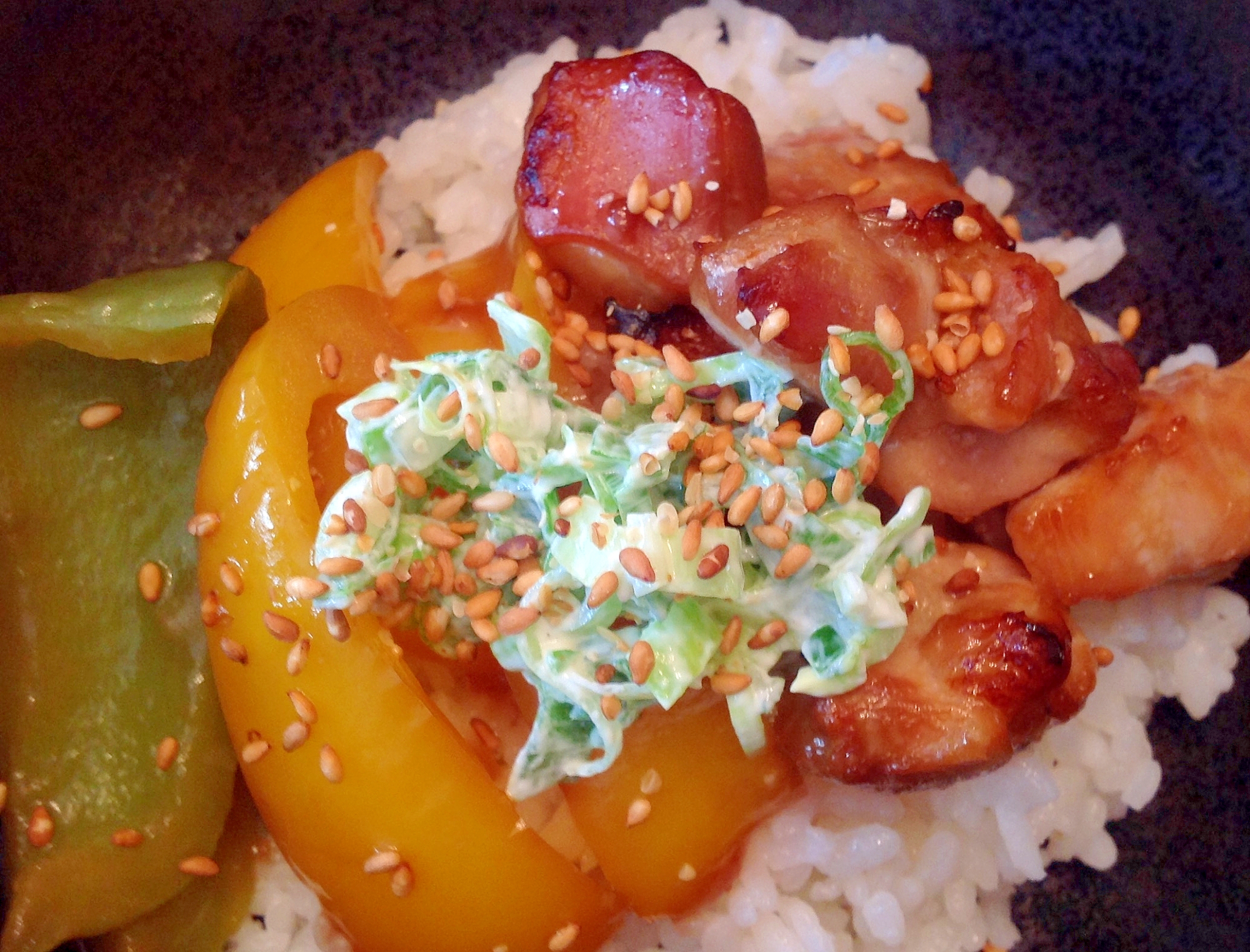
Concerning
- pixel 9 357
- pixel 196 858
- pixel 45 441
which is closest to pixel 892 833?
pixel 196 858

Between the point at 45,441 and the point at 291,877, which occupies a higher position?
the point at 45,441

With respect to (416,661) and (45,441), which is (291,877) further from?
(45,441)

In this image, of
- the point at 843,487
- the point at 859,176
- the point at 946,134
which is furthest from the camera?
the point at 946,134

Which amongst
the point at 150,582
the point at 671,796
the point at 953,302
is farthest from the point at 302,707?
the point at 953,302

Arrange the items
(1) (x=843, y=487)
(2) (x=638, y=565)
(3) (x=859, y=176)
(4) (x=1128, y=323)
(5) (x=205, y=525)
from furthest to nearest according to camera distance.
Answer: (4) (x=1128, y=323), (3) (x=859, y=176), (5) (x=205, y=525), (1) (x=843, y=487), (2) (x=638, y=565)

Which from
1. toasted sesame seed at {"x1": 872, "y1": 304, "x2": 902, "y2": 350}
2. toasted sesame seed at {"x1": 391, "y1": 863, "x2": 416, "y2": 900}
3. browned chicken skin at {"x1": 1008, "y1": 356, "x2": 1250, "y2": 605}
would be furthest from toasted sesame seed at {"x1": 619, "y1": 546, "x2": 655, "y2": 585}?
browned chicken skin at {"x1": 1008, "y1": 356, "x2": 1250, "y2": 605}

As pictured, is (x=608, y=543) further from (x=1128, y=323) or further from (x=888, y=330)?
(x=1128, y=323)

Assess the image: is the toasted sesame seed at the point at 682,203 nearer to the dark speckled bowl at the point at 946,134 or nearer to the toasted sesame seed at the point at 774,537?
the toasted sesame seed at the point at 774,537
